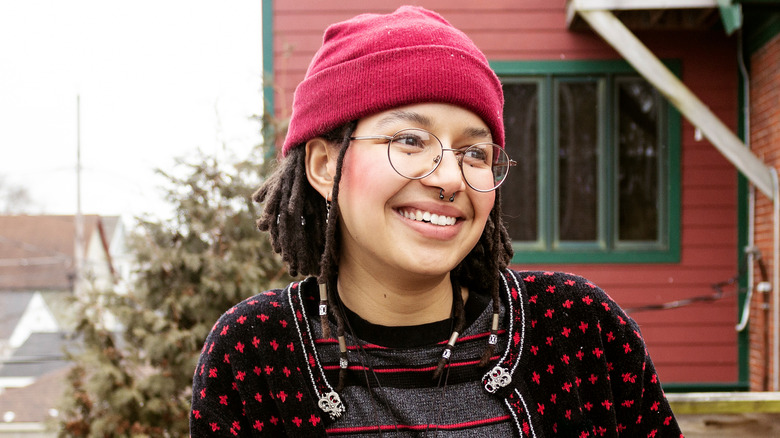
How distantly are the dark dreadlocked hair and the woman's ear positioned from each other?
1.4 inches

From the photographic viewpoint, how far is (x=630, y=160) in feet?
18.3

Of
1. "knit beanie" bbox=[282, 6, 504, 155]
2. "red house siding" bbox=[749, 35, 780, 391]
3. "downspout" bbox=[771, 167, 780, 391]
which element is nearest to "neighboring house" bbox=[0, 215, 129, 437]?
"red house siding" bbox=[749, 35, 780, 391]

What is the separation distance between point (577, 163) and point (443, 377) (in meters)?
4.47

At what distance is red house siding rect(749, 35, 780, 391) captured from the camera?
5.02 meters

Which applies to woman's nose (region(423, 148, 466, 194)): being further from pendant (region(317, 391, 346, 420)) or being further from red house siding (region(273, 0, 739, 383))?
red house siding (region(273, 0, 739, 383))

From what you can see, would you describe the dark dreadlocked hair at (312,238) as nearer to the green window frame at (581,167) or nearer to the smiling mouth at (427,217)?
the smiling mouth at (427,217)

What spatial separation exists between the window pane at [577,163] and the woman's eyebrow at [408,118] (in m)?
4.43

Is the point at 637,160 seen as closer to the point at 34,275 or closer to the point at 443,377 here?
the point at 443,377

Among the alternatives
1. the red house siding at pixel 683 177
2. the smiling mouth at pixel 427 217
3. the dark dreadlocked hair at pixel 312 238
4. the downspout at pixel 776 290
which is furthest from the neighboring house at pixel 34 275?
the smiling mouth at pixel 427 217

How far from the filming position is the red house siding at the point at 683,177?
5453mm

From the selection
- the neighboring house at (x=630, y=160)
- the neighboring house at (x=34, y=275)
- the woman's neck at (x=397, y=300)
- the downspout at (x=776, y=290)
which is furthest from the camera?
the neighboring house at (x=34, y=275)

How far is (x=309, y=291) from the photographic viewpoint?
1566 mm

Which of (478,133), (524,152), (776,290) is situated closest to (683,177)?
(776,290)

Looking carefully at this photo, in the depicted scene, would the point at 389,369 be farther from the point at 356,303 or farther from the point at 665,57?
the point at 665,57
